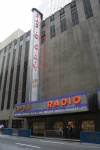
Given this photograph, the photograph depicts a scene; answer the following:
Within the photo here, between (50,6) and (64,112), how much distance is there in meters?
104

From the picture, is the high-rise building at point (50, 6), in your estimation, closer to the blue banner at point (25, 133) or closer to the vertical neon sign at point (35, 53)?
the vertical neon sign at point (35, 53)

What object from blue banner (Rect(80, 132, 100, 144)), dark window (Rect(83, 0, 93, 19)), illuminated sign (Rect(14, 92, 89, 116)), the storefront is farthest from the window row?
blue banner (Rect(80, 132, 100, 144))

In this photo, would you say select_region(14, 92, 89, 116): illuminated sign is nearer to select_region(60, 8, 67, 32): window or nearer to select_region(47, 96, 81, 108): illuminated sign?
select_region(47, 96, 81, 108): illuminated sign

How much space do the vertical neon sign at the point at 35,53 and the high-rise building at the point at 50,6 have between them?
7207cm

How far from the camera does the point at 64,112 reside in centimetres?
2239

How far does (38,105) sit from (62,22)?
699 inches

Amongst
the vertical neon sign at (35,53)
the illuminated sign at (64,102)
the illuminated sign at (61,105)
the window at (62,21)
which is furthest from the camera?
the window at (62,21)

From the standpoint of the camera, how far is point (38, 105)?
86.4ft

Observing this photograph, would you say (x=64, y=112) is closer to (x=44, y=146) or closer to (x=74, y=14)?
(x=44, y=146)

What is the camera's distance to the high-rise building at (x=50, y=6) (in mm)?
105637

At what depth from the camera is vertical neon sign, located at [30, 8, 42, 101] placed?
30.6 meters

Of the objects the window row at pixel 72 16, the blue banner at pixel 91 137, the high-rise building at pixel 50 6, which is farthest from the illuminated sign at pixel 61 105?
the high-rise building at pixel 50 6

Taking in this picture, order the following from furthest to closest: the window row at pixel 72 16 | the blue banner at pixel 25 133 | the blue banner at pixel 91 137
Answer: the window row at pixel 72 16 < the blue banner at pixel 25 133 < the blue banner at pixel 91 137

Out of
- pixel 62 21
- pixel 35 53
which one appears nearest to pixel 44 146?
pixel 35 53
